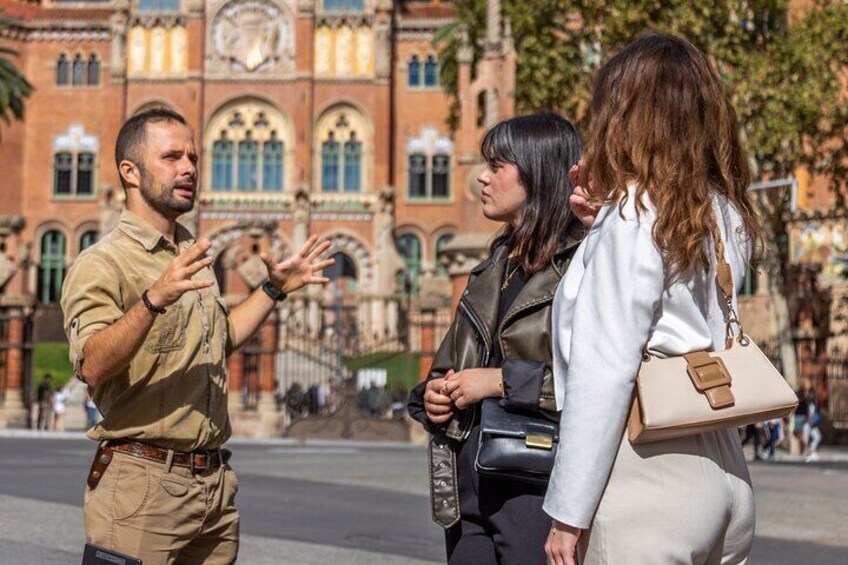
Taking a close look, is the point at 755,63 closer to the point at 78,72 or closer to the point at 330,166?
the point at 330,166

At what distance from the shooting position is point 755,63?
→ 1103 inches

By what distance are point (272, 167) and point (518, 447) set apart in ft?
162

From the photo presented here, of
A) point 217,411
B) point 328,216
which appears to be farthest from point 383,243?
point 217,411

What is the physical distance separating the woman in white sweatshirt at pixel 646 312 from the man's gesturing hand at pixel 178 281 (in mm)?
1097

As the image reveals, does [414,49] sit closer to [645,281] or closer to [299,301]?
[299,301]

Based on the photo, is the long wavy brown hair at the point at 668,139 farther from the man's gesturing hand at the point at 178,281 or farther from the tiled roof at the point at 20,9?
the tiled roof at the point at 20,9

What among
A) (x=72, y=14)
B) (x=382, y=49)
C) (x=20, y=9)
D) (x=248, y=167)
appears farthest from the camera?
(x=20, y=9)

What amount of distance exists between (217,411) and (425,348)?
23.5 m

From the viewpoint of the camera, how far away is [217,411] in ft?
14.4

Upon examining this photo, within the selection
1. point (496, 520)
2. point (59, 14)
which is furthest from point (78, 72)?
point (496, 520)

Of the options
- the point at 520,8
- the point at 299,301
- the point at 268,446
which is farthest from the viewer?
the point at 299,301

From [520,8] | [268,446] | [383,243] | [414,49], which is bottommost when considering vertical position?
[268,446]

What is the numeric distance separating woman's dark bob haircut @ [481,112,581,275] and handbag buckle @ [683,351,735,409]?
993 millimetres

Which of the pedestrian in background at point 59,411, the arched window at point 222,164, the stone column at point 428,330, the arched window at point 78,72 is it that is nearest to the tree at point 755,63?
the stone column at point 428,330
